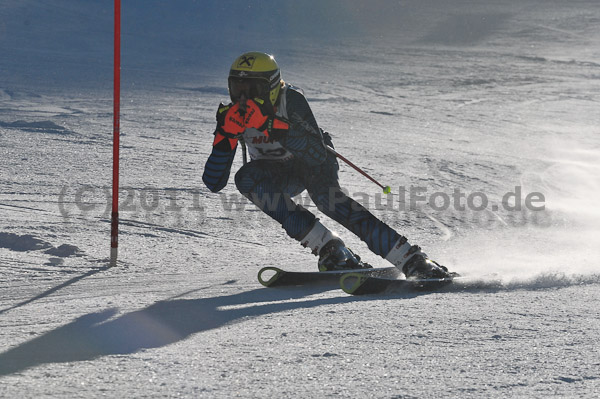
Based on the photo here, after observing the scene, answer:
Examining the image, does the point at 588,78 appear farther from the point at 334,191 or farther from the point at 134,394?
the point at 134,394

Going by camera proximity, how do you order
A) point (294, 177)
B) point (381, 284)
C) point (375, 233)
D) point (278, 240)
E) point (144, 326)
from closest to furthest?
point (144, 326) → point (381, 284) → point (375, 233) → point (294, 177) → point (278, 240)

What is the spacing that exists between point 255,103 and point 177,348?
1.75 m

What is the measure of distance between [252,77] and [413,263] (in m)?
1.44

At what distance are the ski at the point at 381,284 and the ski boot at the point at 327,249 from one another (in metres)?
0.14

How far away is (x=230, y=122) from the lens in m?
4.50

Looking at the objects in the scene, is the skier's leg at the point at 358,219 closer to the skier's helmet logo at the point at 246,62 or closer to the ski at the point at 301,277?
the ski at the point at 301,277

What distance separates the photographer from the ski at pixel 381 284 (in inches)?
173

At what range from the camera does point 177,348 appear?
3156 millimetres

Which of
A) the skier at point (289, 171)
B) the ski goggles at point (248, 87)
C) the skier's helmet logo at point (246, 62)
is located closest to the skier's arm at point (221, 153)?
the skier at point (289, 171)

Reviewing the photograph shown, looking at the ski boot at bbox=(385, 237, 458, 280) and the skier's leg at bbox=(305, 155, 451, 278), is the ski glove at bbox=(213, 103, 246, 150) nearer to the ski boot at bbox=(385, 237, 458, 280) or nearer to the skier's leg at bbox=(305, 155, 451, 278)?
the skier's leg at bbox=(305, 155, 451, 278)

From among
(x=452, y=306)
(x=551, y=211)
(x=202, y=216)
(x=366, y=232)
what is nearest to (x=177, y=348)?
(x=452, y=306)

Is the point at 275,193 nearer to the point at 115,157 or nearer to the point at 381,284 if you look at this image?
the point at 381,284

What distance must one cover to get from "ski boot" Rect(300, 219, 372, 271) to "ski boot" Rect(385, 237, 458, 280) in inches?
9.8

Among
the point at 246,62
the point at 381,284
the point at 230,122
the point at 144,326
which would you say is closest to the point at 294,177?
the point at 230,122
